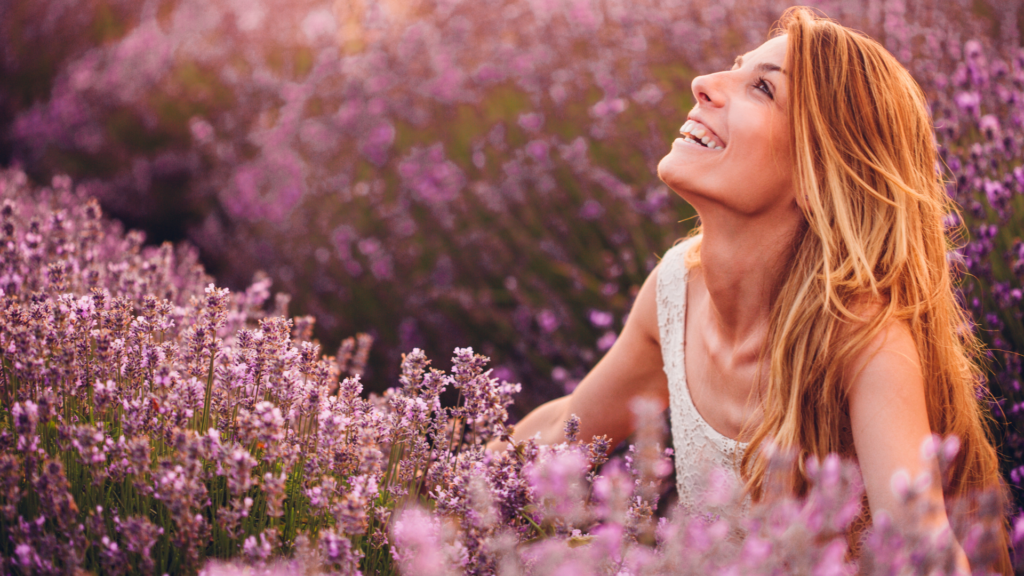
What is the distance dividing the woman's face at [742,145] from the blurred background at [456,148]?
97 centimetres

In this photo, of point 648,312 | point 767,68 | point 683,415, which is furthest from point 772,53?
point 683,415


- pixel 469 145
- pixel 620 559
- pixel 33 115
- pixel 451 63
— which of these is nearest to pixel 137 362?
pixel 620 559

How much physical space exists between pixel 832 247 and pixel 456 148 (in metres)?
3.41

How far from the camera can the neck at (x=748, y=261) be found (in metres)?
1.71

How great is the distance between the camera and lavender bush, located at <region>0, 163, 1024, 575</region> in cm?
94

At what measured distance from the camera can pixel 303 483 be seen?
132 centimetres

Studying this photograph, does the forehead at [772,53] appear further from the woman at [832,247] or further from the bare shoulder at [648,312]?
the bare shoulder at [648,312]

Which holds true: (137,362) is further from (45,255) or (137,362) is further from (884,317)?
(884,317)

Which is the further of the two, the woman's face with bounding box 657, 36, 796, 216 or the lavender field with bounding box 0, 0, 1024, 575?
the woman's face with bounding box 657, 36, 796, 216

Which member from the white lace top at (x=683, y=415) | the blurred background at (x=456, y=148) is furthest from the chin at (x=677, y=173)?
the blurred background at (x=456, y=148)

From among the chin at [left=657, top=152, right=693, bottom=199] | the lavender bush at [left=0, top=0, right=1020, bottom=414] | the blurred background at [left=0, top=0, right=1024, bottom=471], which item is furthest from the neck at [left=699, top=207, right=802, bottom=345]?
the lavender bush at [left=0, top=0, right=1020, bottom=414]

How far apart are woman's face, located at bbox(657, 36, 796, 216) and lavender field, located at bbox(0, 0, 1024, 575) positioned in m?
0.62

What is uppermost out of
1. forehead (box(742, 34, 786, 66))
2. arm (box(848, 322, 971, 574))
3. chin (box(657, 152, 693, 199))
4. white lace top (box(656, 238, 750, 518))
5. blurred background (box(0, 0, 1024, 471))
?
blurred background (box(0, 0, 1024, 471))

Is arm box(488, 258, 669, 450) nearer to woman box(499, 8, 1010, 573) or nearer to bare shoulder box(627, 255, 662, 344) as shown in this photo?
bare shoulder box(627, 255, 662, 344)
